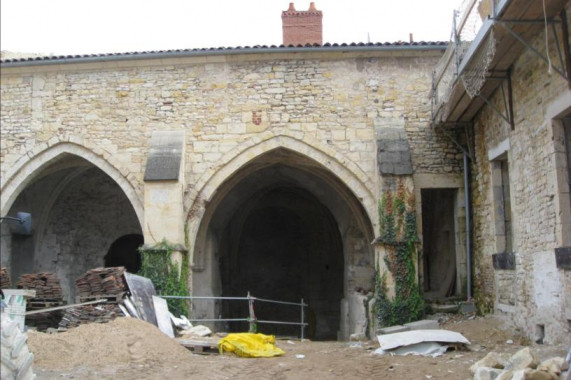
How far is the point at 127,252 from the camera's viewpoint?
1780 centimetres

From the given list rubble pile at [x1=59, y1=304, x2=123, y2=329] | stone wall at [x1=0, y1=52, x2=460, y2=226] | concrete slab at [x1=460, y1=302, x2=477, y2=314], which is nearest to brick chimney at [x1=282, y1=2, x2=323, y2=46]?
stone wall at [x1=0, y1=52, x2=460, y2=226]

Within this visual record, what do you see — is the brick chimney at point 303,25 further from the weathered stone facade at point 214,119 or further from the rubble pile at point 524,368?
the rubble pile at point 524,368

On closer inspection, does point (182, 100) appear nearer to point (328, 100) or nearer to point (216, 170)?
point (216, 170)

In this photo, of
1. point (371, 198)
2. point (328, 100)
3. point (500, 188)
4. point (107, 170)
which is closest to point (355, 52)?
point (328, 100)

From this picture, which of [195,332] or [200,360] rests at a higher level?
[195,332]

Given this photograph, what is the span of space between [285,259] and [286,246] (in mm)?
404

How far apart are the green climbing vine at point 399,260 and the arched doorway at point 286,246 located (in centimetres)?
131

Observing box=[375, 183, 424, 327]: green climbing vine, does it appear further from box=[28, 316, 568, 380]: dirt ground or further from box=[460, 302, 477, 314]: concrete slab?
box=[28, 316, 568, 380]: dirt ground

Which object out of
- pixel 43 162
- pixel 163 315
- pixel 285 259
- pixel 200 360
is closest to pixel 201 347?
pixel 200 360

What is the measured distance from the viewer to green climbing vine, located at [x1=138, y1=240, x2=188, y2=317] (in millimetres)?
12070

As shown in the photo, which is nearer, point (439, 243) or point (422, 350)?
point (422, 350)

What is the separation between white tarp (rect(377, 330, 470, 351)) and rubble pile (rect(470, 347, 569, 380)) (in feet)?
6.75

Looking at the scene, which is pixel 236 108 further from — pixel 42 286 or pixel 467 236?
pixel 467 236

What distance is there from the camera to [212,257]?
1535 cm
